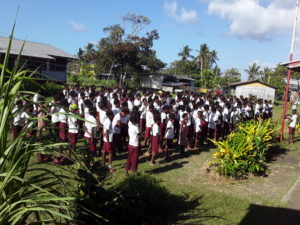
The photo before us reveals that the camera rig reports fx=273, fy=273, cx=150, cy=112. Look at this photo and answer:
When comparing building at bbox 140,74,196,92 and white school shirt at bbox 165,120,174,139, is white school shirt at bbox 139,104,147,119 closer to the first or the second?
white school shirt at bbox 165,120,174,139

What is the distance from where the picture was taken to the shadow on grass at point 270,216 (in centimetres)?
488

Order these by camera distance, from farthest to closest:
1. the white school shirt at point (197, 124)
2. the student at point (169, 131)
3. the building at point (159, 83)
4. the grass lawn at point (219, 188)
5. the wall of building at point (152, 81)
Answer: the wall of building at point (152, 81) < the building at point (159, 83) < the white school shirt at point (197, 124) < the student at point (169, 131) < the grass lawn at point (219, 188)

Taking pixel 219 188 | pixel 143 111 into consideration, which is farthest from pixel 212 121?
pixel 219 188

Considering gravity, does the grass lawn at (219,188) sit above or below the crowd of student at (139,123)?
below

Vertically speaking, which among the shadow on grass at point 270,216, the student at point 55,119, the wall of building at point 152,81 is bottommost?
the shadow on grass at point 270,216

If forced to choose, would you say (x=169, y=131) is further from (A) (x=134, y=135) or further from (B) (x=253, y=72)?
(B) (x=253, y=72)

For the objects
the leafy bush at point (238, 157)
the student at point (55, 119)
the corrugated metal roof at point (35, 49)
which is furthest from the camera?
the corrugated metal roof at point (35, 49)

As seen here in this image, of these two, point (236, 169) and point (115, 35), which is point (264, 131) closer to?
point (236, 169)

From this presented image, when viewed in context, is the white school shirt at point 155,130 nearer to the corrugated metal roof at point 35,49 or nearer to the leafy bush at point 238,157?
the leafy bush at point 238,157

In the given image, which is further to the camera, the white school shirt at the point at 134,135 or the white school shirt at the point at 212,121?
the white school shirt at the point at 212,121

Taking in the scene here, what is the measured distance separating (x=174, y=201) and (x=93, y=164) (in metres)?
2.67

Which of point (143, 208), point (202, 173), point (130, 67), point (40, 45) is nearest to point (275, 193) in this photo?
point (202, 173)

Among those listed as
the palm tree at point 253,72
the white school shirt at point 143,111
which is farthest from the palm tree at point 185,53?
the white school shirt at point 143,111

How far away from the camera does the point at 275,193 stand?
627 cm
